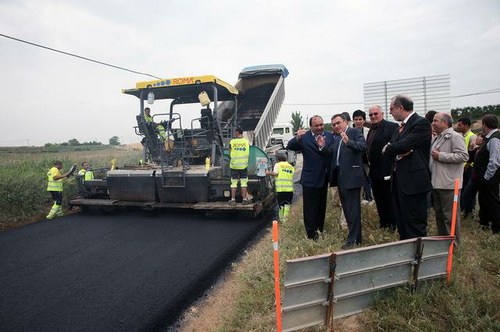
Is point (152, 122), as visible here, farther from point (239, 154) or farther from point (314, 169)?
point (314, 169)

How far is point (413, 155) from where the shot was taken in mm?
3129

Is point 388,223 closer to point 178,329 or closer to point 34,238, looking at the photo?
point 178,329

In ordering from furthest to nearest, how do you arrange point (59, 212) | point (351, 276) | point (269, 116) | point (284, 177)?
point (269, 116)
point (59, 212)
point (284, 177)
point (351, 276)

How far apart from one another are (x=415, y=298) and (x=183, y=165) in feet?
14.6

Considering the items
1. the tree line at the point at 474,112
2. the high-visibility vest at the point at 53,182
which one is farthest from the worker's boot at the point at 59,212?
the tree line at the point at 474,112

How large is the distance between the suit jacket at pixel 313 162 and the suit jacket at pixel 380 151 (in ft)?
1.85

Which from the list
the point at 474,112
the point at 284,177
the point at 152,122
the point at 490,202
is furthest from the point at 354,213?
the point at 474,112

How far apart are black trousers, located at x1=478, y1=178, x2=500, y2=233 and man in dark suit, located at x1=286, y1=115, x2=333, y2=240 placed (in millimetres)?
2014

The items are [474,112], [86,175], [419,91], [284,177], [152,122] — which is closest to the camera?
[284,177]

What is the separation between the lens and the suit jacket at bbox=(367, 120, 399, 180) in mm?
3955

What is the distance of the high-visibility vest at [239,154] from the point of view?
5801 mm

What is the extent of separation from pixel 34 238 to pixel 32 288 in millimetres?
2192

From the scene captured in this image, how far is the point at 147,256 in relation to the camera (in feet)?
14.0

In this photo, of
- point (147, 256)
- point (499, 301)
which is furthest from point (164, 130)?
point (499, 301)
